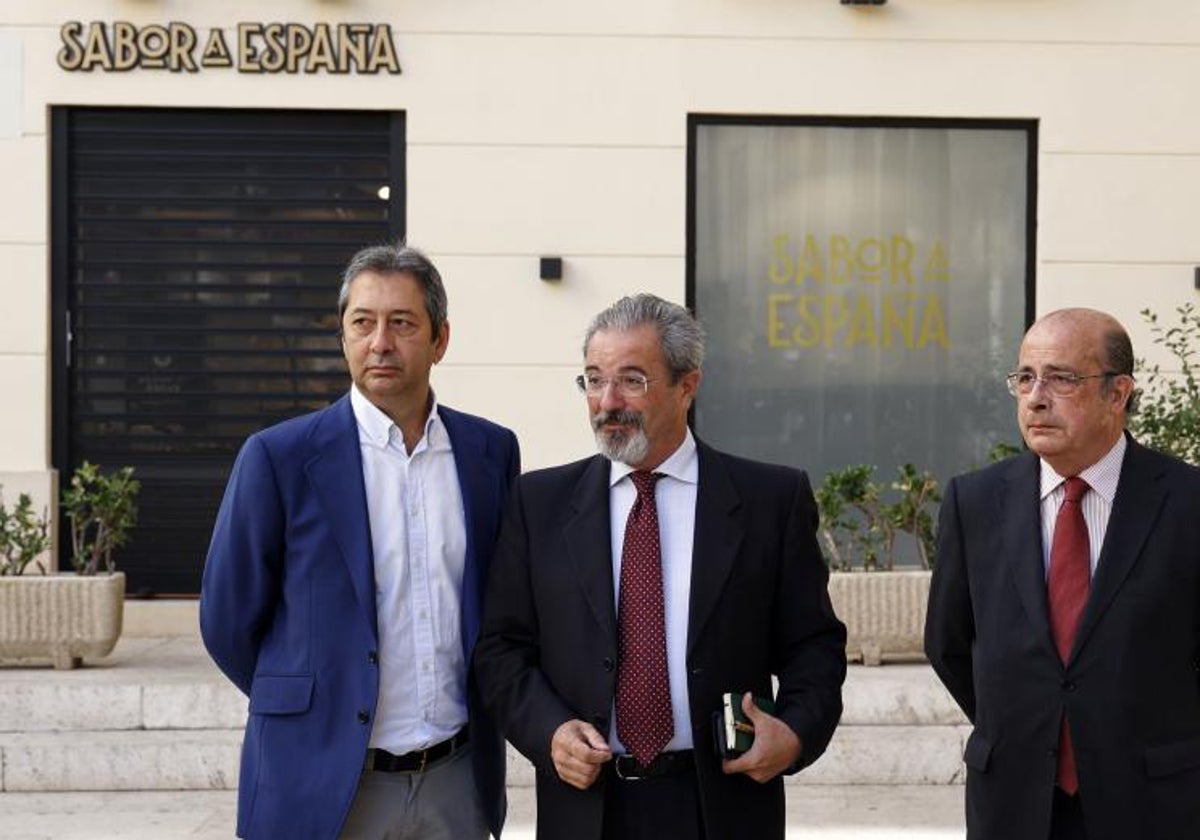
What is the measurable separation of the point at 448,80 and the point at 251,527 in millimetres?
6571

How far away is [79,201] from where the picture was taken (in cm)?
1019

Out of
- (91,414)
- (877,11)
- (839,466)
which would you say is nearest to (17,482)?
(91,414)

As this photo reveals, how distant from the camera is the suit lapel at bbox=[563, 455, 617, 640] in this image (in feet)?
12.1

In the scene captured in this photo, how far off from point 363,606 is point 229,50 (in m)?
6.87

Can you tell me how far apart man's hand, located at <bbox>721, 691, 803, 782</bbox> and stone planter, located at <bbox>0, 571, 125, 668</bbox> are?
553cm

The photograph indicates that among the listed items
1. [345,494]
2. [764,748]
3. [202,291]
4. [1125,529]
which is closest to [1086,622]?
[1125,529]

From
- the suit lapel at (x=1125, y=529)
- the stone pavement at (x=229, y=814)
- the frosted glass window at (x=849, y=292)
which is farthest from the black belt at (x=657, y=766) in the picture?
the frosted glass window at (x=849, y=292)

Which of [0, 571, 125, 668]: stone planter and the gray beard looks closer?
the gray beard

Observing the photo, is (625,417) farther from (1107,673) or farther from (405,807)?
(1107,673)

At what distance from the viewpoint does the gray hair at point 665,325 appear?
3.70 metres

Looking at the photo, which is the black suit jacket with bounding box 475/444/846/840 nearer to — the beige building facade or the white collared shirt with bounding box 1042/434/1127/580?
the white collared shirt with bounding box 1042/434/1127/580

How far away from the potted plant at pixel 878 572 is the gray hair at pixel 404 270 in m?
4.59

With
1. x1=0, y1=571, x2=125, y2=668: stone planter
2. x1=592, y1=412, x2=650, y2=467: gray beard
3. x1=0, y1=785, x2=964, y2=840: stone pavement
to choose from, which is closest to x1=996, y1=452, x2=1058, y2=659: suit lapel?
x1=592, y1=412, x2=650, y2=467: gray beard

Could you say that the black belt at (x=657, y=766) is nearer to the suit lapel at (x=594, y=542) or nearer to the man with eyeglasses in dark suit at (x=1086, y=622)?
the suit lapel at (x=594, y=542)
